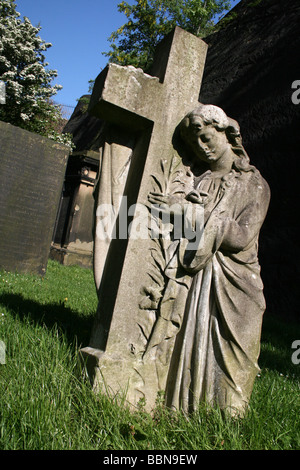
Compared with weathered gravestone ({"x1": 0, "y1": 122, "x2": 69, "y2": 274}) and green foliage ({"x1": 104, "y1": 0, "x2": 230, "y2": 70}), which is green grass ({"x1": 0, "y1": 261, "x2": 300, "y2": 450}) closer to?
weathered gravestone ({"x1": 0, "y1": 122, "x2": 69, "y2": 274})

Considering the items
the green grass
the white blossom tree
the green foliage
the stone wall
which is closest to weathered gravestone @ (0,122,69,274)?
the green grass

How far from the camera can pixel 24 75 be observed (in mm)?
14312

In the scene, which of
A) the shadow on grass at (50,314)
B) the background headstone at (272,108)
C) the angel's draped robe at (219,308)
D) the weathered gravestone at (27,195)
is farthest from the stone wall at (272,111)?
the angel's draped robe at (219,308)

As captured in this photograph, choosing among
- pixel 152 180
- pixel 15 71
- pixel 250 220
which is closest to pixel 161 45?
pixel 152 180

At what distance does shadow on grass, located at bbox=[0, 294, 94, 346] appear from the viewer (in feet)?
11.5

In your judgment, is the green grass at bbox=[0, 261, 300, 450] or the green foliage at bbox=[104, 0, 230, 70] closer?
the green grass at bbox=[0, 261, 300, 450]

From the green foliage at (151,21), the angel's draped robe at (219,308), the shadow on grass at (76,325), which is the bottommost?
the shadow on grass at (76,325)

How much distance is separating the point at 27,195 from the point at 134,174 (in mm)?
5235

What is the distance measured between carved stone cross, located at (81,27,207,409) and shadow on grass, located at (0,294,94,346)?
0.94 meters

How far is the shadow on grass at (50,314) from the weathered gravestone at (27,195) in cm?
235

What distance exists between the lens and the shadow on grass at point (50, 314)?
11.5 feet

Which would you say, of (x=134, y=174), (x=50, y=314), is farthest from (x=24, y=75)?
(x=134, y=174)

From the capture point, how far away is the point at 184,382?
2.25 meters

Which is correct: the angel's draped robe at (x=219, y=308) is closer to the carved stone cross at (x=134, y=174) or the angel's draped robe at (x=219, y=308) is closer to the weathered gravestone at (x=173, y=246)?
the weathered gravestone at (x=173, y=246)
